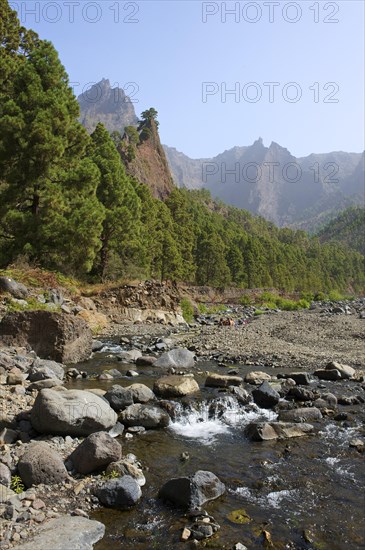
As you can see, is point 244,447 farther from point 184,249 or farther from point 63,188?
point 184,249

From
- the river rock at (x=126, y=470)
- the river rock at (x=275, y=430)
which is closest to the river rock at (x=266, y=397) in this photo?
the river rock at (x=275, y=430)

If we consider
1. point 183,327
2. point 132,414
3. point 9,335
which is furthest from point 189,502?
point 183,327

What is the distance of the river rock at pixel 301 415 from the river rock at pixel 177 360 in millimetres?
5334

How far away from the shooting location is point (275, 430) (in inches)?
334

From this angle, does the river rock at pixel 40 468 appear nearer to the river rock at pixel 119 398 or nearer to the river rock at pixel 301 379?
the river rock at pixel 119 398

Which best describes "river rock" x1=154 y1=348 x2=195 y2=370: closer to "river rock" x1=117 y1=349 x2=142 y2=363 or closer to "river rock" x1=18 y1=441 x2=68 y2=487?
"river rock" x1=117 y1=349 x2=142 y2=363

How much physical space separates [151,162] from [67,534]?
11093 centimetres

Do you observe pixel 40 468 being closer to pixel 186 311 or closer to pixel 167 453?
pixel 167 453

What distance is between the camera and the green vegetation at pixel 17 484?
220 inches

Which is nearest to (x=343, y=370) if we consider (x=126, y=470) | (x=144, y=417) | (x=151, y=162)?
(x=144, y=417)

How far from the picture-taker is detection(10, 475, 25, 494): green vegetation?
220 inches

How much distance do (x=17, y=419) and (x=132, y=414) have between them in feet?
7.32

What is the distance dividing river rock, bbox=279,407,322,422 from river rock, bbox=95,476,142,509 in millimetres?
4613

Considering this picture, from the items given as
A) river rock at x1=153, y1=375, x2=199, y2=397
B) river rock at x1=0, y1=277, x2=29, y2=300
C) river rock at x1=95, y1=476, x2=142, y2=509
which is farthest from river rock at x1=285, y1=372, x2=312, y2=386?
river rock at x1=0, y1=277, x2=29, y2=300
